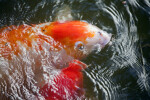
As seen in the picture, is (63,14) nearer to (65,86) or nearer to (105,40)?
(105,40)

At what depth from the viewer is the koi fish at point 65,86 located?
1.78m

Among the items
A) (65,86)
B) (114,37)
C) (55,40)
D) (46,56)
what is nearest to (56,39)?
(55,40)

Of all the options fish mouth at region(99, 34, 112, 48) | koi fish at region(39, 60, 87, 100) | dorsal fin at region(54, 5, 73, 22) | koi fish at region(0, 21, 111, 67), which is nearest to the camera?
koi fish at region(39, 60, 87, 100)

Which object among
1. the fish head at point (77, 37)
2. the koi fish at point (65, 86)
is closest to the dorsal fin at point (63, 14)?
the fish head at point (77, 37)

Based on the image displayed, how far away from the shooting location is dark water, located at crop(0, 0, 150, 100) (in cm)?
190

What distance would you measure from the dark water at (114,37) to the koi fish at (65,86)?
81 mm

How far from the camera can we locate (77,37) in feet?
6.24

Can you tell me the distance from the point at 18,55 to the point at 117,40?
3.35 ft

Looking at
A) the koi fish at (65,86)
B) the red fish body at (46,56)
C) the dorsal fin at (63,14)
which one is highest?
the dorsal fin at (63,14)

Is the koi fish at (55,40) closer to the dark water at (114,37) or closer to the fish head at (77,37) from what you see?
the fish head at (77,37)

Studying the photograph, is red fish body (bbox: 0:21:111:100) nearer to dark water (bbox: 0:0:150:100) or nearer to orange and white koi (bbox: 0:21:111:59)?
orange and white koi (bbox: 0:21:111:59)

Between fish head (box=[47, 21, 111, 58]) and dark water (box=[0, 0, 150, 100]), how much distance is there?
12cm

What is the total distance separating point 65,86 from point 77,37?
0.47 meters

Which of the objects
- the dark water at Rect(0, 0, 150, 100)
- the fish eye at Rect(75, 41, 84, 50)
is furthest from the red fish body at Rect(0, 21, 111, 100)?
the dark water at Rect(0, 0, 150, 100)
